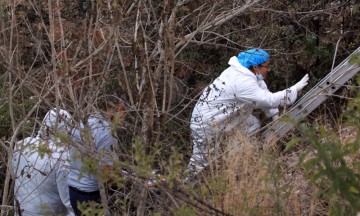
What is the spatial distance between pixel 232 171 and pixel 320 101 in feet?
6.99

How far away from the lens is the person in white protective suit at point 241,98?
20.7ft

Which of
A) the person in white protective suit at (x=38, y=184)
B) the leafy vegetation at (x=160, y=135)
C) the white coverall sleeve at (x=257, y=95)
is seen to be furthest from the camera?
the white coverall sleeve at (x=257, y=95)

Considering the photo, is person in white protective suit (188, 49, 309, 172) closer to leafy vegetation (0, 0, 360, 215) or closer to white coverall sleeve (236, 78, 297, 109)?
white coverall sleeve (236, 78, 297, 109)

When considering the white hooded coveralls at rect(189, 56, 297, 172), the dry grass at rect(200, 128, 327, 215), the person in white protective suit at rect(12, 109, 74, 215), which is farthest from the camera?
the white hooded coveralls at rect(189, 56, 297, 172)

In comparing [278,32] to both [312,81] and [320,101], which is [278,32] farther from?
[320,101]

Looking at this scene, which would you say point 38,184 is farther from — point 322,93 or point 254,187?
point 322,93

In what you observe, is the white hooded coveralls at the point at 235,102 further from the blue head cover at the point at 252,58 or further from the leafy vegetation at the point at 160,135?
the leafy vegetation at the point at 160,135

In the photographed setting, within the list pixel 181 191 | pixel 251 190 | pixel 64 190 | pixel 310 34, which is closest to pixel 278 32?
pixel 310 34

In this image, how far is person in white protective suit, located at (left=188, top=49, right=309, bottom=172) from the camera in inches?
249

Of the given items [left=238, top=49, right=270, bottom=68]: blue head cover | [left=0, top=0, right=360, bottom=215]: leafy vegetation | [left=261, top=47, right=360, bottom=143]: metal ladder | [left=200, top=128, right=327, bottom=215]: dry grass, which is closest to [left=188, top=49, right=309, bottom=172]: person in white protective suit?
[left=238, top=49, right=270, bottom=68]: blue head cover

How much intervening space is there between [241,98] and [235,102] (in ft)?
0.40

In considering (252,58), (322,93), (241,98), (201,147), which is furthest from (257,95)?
(201,147)

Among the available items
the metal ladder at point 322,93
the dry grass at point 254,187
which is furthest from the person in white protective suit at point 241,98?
the dry grass at point 254,187

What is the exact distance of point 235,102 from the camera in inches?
277
